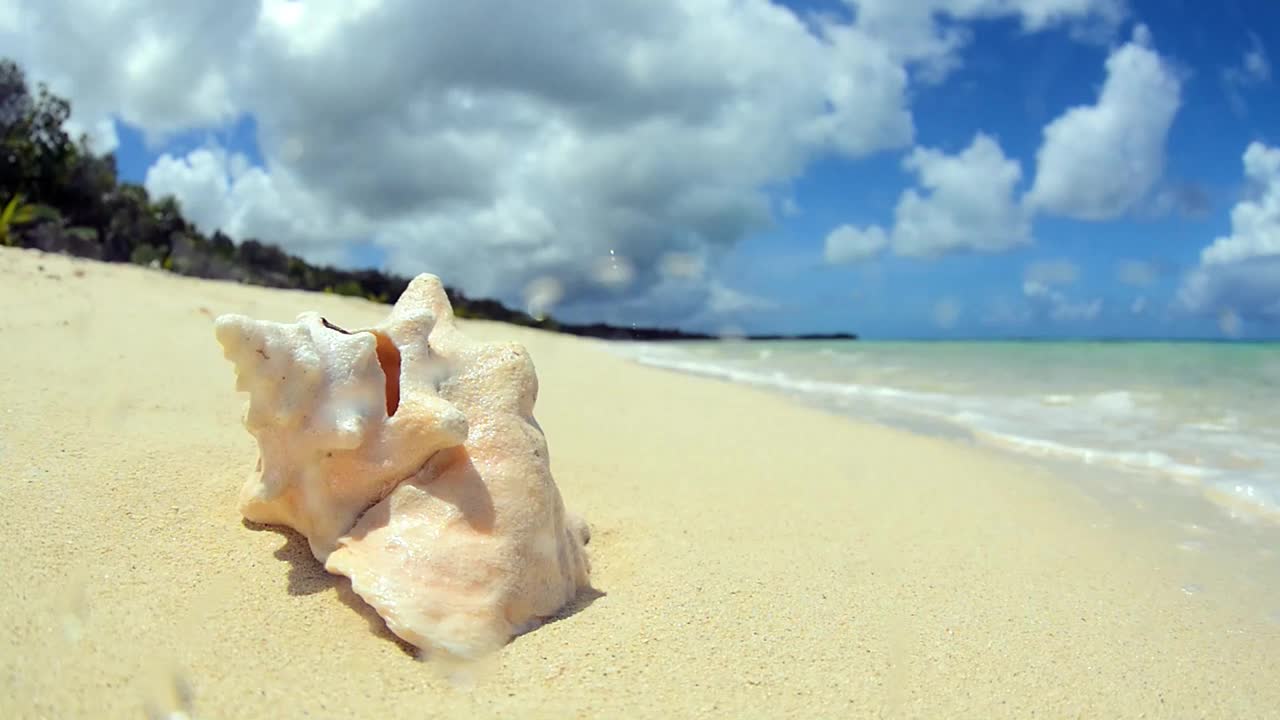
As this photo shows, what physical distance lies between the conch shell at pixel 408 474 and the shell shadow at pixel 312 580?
2.3 inches

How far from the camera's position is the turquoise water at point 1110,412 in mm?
5641

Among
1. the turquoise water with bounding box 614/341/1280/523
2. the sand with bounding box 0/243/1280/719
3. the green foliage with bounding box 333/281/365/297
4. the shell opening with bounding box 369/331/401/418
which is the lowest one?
the sand with bounding box 0/243/1280/719

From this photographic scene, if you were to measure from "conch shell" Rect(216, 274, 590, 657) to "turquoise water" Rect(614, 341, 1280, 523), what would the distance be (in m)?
4.39

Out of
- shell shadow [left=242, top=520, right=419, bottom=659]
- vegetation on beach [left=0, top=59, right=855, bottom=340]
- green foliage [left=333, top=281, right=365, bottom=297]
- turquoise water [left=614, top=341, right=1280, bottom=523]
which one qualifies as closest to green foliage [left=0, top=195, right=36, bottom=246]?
vegetation on beach [left=0, top=59, right=855, bottom=340]

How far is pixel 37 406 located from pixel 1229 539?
5692 mm

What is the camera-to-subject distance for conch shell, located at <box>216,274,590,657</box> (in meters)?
2.13

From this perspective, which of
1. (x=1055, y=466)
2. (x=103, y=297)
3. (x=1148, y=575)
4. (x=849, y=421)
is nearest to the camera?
(x=1148, y=575)

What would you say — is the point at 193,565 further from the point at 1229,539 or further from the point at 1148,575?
the point at 1229,539

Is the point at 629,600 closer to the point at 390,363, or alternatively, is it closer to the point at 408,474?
the point at 408,474

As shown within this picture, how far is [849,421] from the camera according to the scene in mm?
7852

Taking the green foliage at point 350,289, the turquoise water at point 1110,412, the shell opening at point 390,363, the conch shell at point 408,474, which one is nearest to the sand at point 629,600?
the conch shell at point 408,474

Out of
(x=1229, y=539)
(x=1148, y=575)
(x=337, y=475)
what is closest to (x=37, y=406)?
(x=337, y=475)

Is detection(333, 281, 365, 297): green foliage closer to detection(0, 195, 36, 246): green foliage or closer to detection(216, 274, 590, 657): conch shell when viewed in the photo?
detection(0, 195, 36, 246): green foliage

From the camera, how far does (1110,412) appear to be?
28.9ft
